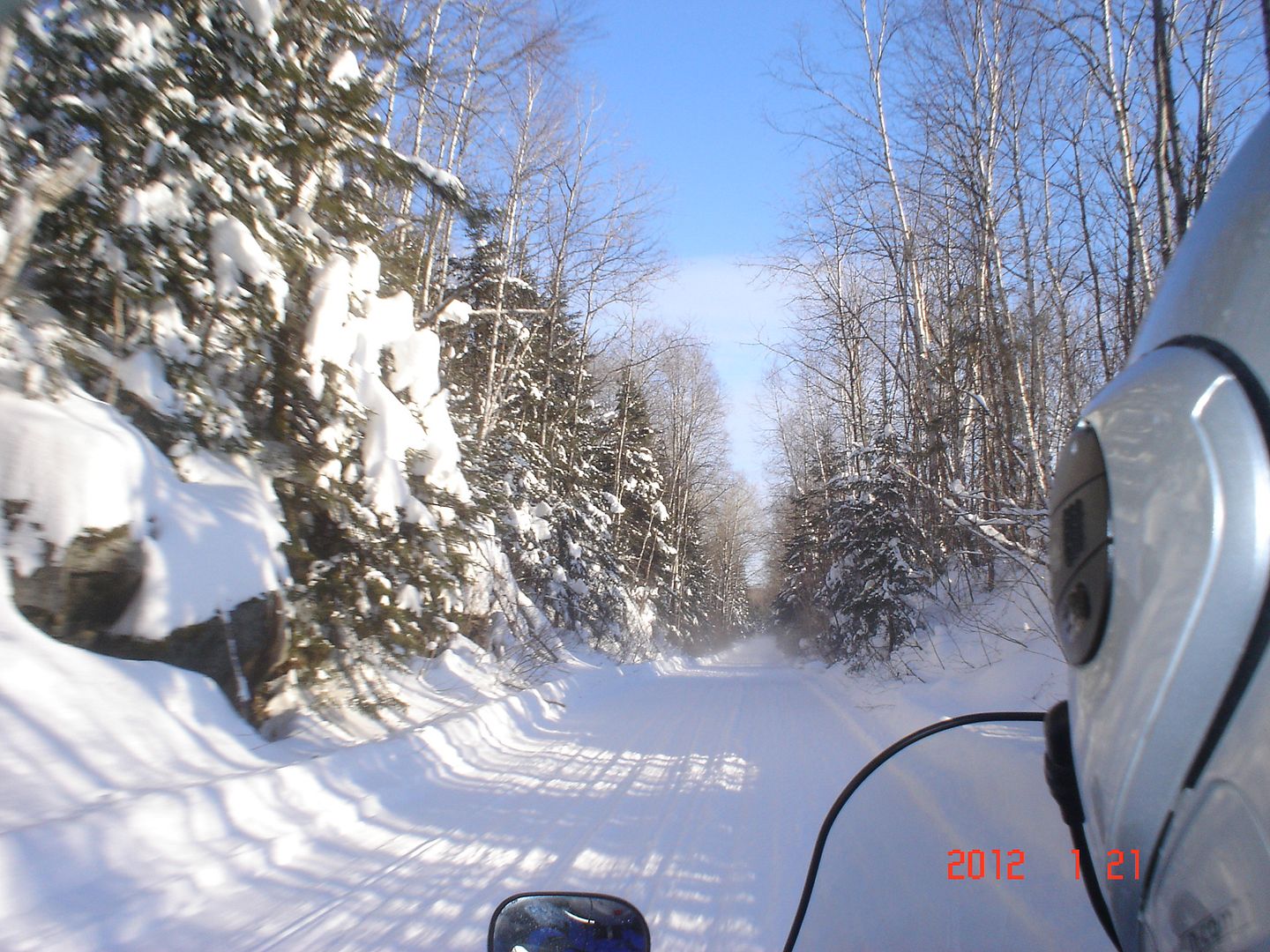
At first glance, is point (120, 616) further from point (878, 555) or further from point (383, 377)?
point (878, 555)

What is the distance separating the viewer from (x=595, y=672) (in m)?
15.9

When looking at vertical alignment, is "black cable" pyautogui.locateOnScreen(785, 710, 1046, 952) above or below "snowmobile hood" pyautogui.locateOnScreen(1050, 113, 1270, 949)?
below

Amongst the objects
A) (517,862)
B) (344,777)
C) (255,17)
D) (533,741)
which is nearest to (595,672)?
(533,741)

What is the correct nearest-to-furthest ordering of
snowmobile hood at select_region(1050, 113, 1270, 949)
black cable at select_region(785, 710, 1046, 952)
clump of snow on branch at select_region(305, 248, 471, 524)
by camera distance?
snowmobile hood at select_region(1050, 113, 1270, 949)
black cable at select_region(785, 710, 1046, 952)
clump of snow on branch at select_region(305, 248, 471, 524)

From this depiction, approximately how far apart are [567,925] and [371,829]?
3845 millimetres

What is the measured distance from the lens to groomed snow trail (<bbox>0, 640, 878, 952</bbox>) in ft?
11.4

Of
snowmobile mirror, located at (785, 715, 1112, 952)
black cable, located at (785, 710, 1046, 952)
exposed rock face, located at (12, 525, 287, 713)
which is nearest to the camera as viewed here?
snowmobile mirror, located at (785, 715, 1112, 952)

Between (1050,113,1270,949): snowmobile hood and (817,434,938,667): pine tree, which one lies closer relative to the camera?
(1050,113,1270,949): snowmobile hood

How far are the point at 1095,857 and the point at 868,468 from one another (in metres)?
16.6

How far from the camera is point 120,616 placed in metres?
5.21

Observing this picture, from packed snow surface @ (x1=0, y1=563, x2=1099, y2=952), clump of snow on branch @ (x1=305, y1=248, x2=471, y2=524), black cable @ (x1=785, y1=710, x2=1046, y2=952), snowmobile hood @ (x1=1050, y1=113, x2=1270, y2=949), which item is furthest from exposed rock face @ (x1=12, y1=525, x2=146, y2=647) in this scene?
snowmobile hood @ (x1=1050, y1=113, x2=1270, y2=949)

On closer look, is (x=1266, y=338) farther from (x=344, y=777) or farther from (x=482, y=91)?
(x=482, y=91)
